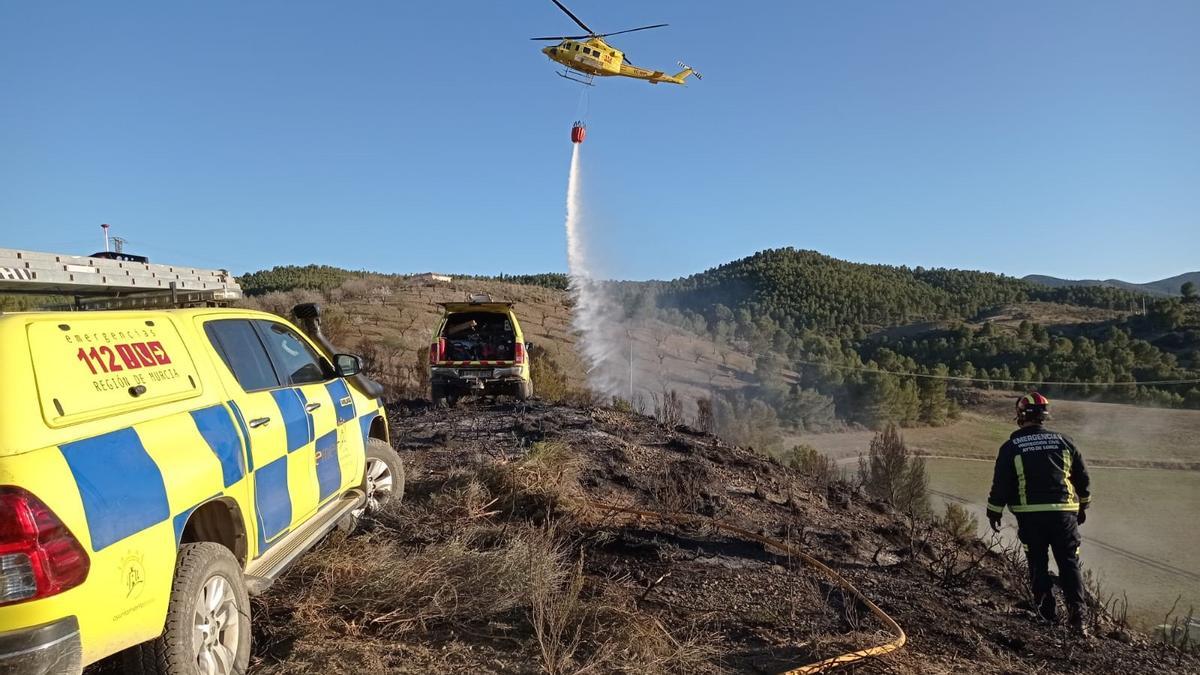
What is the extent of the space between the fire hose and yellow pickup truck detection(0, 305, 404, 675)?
2769mm

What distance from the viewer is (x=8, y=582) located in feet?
7.78

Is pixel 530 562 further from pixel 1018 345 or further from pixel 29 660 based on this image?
pixel 1018 345

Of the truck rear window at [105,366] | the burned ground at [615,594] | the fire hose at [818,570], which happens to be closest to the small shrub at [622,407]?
the burned ground at [615,594]

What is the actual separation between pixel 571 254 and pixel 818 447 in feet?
69.5

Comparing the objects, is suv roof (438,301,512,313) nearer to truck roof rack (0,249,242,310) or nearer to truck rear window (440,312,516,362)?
truck rear window (440,312,516,362)

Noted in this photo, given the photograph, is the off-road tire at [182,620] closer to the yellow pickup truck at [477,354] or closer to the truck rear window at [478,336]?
the yellow pickup truck at [477,354]

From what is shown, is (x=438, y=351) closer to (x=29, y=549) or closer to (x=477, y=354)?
(x=477, y=354)

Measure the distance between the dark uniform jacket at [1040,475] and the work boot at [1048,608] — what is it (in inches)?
28.5

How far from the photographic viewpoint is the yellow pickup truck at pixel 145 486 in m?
2.43

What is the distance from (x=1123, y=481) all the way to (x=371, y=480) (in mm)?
47052

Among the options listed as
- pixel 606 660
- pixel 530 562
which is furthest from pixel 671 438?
pixel 606 660

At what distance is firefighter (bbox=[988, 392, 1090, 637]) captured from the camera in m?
6.26

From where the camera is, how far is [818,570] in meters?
5.70

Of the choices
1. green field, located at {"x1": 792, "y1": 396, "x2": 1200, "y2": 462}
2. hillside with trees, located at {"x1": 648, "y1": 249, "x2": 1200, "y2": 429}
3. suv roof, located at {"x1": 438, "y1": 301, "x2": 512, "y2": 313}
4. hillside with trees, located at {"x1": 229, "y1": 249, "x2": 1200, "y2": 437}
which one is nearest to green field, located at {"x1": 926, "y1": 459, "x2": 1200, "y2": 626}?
green field, located at {"x1": 792, "y1": 396, "x2": 1200, "y2": 462}
